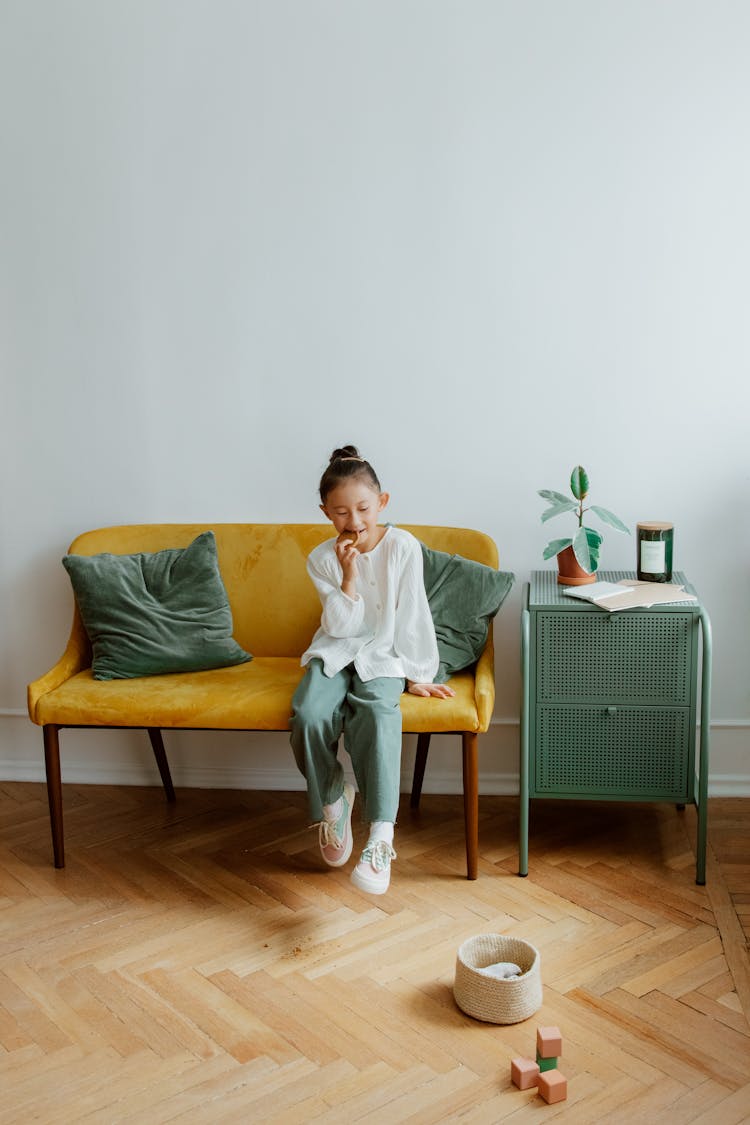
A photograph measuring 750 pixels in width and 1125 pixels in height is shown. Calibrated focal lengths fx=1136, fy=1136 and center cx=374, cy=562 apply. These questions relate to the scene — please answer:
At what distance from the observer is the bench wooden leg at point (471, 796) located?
8.74 ft

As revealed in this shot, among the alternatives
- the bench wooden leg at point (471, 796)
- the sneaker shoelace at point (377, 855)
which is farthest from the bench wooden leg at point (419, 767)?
the sneaker shoelace at point (377, 855)

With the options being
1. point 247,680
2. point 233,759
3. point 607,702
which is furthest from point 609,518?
point 233,759

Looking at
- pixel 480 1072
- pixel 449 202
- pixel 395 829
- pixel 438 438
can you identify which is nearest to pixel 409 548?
pixel 438 438

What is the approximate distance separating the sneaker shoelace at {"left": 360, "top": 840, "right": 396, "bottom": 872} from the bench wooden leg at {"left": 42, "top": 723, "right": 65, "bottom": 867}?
830mm

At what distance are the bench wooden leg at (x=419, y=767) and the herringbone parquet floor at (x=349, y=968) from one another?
0.12 feet

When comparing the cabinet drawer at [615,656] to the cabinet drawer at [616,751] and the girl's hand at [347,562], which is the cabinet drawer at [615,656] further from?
the girl's hand at [347,562]

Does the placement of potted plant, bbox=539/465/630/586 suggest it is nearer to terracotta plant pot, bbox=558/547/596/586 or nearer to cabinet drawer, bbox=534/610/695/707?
terracotta plant pot, bbox=558/547/596/586

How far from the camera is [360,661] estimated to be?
2752 mm

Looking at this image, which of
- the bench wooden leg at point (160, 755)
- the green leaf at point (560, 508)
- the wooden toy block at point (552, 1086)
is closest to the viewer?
the wooden toy block at point (552, 1086)

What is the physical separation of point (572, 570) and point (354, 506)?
2.01ft

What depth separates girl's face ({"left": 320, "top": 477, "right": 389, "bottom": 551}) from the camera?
2707 millimetres

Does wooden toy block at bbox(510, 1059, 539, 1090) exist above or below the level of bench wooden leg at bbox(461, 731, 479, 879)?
below

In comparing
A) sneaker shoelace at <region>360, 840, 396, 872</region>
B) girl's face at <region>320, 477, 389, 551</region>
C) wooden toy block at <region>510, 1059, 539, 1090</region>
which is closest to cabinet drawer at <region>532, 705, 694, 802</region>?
sneaker shoelace at <region>360, 840, 396, 872</region>

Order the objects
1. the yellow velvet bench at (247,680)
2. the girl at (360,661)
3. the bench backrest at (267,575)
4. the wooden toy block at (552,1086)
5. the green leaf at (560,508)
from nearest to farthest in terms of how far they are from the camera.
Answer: the wooden toy block at (552,1086), the girl at (360,661), the yellow velvet bench at (247,680), the green leaf at (560,508), the bench backrest at (267,575)
